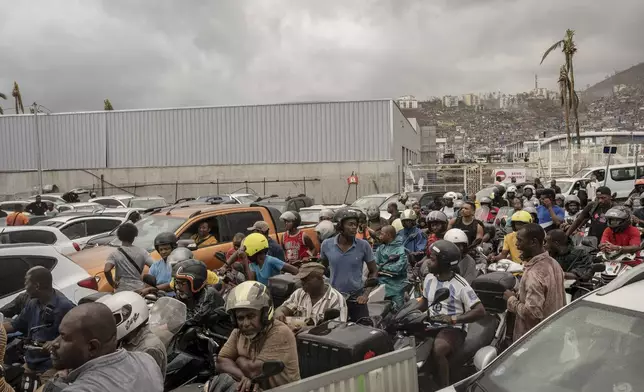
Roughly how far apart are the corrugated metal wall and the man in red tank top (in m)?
25.7

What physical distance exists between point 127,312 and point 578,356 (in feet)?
8.29

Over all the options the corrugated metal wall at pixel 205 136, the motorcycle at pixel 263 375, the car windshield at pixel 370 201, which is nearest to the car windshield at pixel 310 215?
the car windshield at pixel 370 201

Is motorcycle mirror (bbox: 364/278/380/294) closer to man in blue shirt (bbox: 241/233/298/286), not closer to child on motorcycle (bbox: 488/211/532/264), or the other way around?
man in blue shirt (bbox: 241/233/298/286)

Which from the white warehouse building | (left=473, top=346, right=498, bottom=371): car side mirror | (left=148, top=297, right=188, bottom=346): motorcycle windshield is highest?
the white warehouse building

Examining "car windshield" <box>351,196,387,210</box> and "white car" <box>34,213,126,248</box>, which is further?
"car windshield" <box>351,196,387,210</box>

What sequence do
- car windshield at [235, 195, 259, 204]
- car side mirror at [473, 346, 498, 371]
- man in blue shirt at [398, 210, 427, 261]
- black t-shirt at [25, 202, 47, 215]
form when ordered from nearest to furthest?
car side mirror at [473, 346, 498, 371], man in blue shirt at [398, 210, 427, 261], black t-shirt at [25, 202, 47, 215], car windshield at [235, 195, 259, 204]

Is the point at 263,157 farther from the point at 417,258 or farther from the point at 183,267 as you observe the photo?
the point at 183,267

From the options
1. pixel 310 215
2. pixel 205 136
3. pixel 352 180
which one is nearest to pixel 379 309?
pixel 310 215

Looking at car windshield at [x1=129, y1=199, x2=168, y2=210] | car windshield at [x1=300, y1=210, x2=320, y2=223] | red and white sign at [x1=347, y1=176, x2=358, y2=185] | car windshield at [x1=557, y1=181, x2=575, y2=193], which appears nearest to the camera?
car windshield at [x1=300, y1=210, x2=320, y2=223]

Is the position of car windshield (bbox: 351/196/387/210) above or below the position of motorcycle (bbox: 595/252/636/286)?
above

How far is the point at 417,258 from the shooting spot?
7.32m

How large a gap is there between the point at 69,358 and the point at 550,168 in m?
30.7

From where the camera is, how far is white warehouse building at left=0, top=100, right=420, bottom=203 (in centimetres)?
3391

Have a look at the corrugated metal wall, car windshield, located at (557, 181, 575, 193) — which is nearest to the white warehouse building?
the corrugated metal wall
